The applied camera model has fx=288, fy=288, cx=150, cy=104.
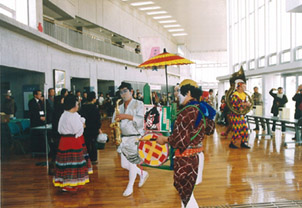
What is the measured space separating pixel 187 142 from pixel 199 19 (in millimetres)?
23480

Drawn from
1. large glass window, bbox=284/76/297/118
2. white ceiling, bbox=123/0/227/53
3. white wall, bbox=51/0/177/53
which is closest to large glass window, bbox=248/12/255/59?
large glass window, bbox=284/76/297/118

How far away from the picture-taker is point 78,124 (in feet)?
13.0


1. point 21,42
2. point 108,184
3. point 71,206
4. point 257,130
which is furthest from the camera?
point 257,130

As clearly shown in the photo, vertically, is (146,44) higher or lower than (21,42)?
lower

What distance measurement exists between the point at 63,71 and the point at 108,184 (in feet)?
31.1

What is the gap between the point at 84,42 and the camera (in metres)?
16.1

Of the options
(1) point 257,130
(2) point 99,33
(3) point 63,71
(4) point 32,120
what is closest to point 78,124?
(4) point 32,120

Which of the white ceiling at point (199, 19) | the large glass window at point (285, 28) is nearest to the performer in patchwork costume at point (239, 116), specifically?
the large glass window at point (285, 28)

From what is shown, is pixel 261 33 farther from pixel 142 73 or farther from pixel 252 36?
pixel 142 73

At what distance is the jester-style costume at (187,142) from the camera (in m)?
2.46

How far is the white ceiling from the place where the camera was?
67.4 feet

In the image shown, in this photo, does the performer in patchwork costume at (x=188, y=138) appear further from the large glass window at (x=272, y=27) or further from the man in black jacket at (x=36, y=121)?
the large glass window at (x=272, y=27)

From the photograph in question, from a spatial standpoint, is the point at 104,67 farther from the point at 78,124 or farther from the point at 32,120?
the point at 78,124

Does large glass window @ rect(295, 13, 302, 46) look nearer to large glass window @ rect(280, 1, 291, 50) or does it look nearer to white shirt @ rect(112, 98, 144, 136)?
large glass window @ rect(280, 1, 291, 50)
